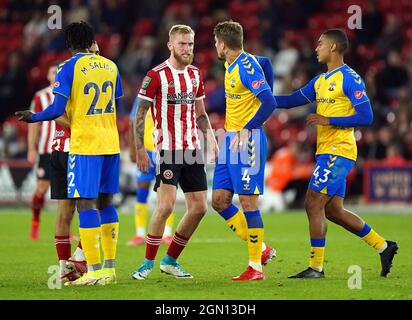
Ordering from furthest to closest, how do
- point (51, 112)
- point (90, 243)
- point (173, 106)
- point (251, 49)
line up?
point (251, 49) < point (173, 106) < point (90, 243) < point (51, 112)

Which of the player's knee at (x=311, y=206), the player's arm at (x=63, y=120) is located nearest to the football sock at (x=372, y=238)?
the player's knee at (x=311, y=206)

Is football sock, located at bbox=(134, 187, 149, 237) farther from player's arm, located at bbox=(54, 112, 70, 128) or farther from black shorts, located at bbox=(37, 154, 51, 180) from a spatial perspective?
player's arm, located at bbox=(54, 112, 70, 128)

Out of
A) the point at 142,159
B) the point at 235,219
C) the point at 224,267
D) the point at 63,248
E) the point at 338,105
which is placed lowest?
the point at 224,267

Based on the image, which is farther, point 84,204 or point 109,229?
point 109,229

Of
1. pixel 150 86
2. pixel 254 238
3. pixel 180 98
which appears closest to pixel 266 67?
pixel 180 98

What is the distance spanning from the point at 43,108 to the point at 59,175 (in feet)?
10.8

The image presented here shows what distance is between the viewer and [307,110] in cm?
1988

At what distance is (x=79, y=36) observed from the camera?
26.4ft

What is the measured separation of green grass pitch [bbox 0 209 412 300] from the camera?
749cm

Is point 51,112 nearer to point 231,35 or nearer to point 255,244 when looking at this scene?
point 231,35

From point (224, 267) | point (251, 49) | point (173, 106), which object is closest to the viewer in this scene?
point (173, 106)
